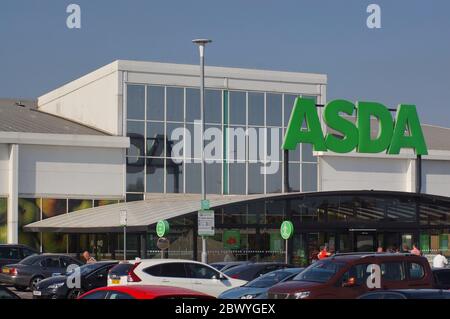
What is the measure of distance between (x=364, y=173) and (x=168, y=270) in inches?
1246

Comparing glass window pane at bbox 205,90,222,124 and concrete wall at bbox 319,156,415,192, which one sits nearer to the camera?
glass window pane at bbox 205,90,222,124

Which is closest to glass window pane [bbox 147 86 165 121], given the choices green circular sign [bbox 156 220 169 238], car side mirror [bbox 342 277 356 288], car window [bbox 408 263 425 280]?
green circular sign [bbox 156 220 169 238]

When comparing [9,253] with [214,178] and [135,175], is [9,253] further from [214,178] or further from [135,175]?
[214,178]

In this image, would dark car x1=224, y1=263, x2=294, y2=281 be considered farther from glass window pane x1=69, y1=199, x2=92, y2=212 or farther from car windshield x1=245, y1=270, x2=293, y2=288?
glass window pane x1=69, y1=199, x2=92, y2=212

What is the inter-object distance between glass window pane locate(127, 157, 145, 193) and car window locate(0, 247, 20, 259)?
12070mm

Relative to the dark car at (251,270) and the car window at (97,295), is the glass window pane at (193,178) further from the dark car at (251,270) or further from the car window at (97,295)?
the car window at (97,295)

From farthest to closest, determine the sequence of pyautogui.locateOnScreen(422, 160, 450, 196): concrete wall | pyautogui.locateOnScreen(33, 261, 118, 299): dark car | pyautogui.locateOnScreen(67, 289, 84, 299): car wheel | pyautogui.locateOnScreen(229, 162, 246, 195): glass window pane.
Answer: pyautogui.locateOnScreen(422, 160, 450, 196): concrete wall < pyautogui.locateOnScreen(229, 162, 246, 195): glass window pane < pyautogui.locateOnScreen(33, 261, 118, 299): dark car < pyautogui.locateOnScreen(67, 289, 84, 299): car wheel

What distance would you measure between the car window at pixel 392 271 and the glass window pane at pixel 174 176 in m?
30.0

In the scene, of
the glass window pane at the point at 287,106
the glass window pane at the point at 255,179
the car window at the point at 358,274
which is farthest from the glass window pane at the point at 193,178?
the car window at the point at 358,274

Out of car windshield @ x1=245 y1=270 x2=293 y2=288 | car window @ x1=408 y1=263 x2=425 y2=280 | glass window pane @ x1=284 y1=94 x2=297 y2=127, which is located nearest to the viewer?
car window @ x1=408 y1=263 x2=425 y2=280

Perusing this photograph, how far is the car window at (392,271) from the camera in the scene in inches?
827

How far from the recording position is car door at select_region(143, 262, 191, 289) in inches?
952

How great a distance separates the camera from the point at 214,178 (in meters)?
51.6

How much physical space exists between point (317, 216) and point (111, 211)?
913 centimetres
